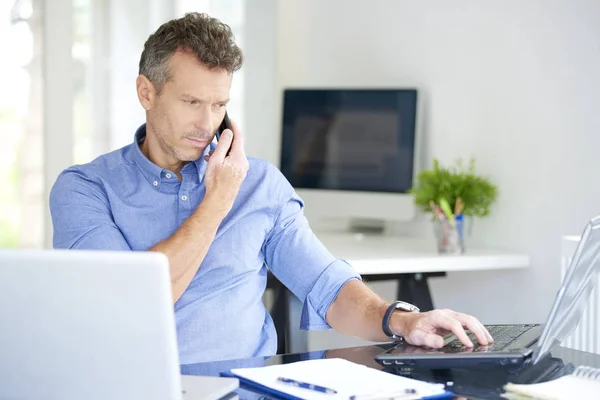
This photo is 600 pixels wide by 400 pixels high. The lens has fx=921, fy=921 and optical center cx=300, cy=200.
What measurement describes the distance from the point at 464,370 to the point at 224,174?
721 millimetres

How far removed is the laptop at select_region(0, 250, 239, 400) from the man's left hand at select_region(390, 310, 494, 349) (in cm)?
59

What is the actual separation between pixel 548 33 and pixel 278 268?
4.55 ft

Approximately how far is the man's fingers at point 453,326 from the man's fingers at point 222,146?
2.05 ft

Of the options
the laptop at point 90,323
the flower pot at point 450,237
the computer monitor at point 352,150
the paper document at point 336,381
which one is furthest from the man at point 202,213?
the computer monitor at point 352,150

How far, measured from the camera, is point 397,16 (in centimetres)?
358

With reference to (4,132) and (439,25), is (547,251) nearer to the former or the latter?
(439,25)

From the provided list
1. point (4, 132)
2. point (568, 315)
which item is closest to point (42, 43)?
point (4, 132)

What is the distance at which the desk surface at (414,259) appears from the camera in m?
2.83

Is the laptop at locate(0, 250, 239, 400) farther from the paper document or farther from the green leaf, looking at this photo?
the green leaf

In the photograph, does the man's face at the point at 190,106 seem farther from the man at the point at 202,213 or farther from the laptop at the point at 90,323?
the laptop at the point at 90,323

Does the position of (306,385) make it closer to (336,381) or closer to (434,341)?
(336,381)

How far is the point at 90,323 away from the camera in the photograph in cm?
108

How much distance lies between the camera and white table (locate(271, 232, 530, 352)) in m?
2.86

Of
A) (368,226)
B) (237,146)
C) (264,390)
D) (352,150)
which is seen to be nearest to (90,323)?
(264,390)
